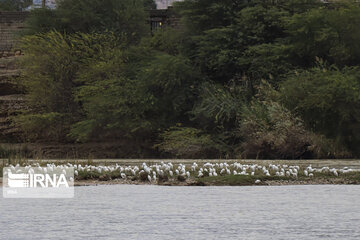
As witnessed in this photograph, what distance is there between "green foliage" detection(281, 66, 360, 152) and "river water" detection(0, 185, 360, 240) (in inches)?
333

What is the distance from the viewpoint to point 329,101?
61.1ft

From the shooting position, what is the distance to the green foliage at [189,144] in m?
20.2

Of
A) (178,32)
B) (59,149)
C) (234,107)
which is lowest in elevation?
(59,149)

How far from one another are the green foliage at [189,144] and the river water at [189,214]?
1003cm

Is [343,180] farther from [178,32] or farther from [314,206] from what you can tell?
[178,32]

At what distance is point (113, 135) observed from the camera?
23.3 m

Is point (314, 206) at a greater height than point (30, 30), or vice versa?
point (30, 30)

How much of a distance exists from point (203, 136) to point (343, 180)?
952 cm

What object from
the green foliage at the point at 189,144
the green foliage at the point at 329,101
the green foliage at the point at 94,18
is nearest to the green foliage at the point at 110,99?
the green foliage at the point at 189,144

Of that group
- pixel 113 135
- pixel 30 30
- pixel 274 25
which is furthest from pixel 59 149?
pixel 274 25

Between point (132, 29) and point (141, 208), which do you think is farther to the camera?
point (132, 29)

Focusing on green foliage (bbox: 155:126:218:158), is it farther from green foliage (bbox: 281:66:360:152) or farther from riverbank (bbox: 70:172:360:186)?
riverbank (bbox: 70:172:360:186)

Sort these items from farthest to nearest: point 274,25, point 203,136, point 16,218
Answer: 1. point 274,25
2. point 203,136
3. point 16,218

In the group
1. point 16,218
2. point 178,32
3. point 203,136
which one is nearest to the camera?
point 16,218
